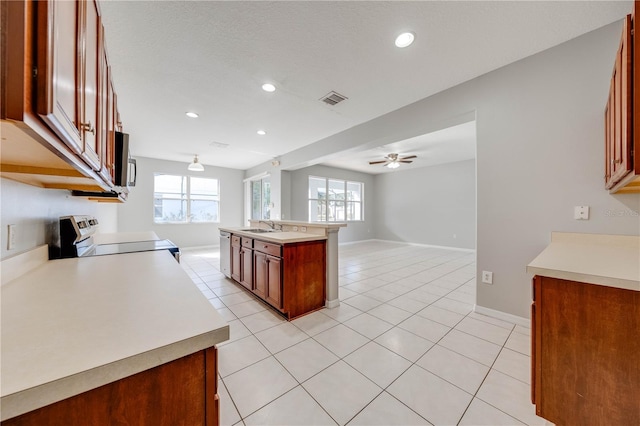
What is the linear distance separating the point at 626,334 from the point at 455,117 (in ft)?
8.20

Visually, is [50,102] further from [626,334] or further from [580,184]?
[580,184]

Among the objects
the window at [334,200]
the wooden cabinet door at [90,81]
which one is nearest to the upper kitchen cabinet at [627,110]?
the wooden cabinet door at [90,81]

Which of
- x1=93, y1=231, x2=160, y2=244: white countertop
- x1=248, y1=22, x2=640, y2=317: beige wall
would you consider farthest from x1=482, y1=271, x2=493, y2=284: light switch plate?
x1=93, y1=231, x2=160, y2=244: white countertop

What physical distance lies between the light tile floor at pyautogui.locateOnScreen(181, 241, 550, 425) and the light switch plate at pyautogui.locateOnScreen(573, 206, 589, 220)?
3.78 feet

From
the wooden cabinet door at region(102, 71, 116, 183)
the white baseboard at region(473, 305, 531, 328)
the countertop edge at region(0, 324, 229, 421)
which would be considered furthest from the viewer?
the white baseboard at region(473, 305, 531, 328)

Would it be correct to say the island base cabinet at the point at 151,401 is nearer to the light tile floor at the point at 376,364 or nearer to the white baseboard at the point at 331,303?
the light tile floor at the point at 376,364

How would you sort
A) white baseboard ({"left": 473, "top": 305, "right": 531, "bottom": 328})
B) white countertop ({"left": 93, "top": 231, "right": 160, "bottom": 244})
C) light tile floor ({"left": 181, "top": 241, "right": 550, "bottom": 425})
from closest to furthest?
light tile floor ({"left": 181, "top": 241, "right": 550, "bottom": 425}) < white baseboard ({"left": 473, "top": 305, "right": 531, "bottom": 328}) < white countertop ({"left": 93, "top": 231, "right": 160, "bottom": 244})

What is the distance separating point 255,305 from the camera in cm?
291

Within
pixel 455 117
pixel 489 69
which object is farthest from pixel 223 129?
pixel 489 69

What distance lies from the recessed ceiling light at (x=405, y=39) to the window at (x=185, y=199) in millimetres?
6697

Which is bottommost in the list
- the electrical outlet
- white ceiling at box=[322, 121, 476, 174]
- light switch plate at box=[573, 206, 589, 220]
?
the electrical outlet

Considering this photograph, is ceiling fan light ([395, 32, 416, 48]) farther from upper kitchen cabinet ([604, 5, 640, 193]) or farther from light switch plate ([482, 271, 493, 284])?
light switch plate ([482, 271, 493, 284])

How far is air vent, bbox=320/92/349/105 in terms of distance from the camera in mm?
3014

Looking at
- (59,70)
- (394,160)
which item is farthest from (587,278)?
(394,160)
